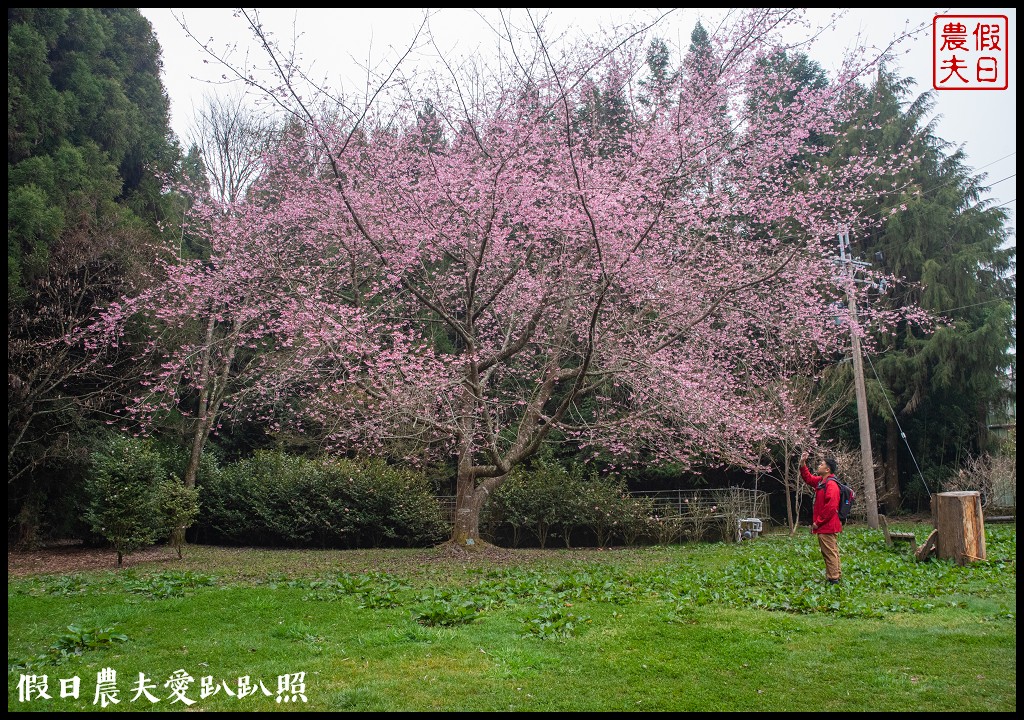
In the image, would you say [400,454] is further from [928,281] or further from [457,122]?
[928,281]

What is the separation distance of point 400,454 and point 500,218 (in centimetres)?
666

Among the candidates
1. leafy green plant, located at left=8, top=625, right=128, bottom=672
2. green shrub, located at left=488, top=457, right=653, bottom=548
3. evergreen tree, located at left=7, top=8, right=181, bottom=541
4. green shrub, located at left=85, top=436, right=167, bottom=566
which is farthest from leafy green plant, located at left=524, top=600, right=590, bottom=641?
evergreen tree, located at left=7, top=8, right=181, bottom=541

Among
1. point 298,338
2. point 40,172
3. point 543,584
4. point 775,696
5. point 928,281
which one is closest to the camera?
point 775,696

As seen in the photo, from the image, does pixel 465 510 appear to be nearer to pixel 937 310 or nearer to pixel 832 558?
pixel 832 558

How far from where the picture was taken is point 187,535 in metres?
13.8

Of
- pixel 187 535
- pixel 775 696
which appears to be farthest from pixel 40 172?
pixel 775 696

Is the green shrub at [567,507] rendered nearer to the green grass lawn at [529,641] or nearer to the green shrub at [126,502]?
the green grass lawn at [529,641]

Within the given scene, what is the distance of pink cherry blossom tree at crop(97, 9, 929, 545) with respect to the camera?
8.13 metres

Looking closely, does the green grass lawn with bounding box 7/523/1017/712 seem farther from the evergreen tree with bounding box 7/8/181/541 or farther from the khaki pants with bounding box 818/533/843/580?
the evergreen tree with bounding box 7/8/181/541

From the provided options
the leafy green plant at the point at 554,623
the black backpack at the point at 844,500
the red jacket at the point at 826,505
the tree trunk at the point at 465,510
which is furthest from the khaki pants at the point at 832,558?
the tree trunk at the point at 465,510

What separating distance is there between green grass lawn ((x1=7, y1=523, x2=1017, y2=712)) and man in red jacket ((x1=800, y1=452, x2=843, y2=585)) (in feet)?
0.76

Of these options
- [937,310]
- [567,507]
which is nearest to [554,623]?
[567,507]

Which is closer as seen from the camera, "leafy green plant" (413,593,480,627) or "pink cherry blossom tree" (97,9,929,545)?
"leafy green plant" (413,593,480,627)

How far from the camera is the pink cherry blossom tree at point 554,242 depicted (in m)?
8.13
